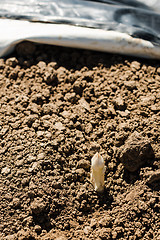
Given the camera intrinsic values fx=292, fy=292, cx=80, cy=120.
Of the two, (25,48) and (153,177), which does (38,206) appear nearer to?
(153,177)

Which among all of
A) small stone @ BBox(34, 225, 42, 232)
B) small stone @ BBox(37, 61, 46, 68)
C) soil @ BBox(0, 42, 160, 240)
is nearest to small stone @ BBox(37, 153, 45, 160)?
soil @ BBox(0, 42, 160, 240)

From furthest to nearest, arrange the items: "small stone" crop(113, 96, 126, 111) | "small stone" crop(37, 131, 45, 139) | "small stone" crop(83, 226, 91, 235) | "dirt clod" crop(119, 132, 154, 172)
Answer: "small stone" crop(113, 96, 126, 111), "small stone" crop(37, 131, 45, 139), "dirt clod" crop(119, 132, 154, 172), "small stone" crop(83, 226, 91, 235)

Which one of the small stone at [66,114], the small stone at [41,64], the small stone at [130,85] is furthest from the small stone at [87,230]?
the small stone at [41,64]

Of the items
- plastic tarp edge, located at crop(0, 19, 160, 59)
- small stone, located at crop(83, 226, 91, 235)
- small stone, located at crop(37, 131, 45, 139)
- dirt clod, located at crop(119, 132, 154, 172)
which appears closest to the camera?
small stone, located at crop(83, 226, 91, 235)

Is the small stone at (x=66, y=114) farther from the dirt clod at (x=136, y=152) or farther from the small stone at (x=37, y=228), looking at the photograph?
the small stone at (x=37, y=228)

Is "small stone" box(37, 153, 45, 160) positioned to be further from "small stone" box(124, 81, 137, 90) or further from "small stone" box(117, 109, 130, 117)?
"small stone" box(124, 81, 137, 90)

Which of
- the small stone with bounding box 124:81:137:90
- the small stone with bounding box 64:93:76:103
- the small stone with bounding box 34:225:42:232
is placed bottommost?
the small stone with bounding box 34:225:42:232
